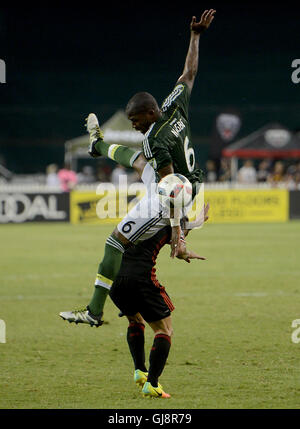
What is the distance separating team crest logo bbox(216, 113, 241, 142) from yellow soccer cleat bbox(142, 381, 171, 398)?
30200mm

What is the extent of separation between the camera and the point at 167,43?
121 ft

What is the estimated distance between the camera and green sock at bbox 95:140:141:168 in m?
6.36

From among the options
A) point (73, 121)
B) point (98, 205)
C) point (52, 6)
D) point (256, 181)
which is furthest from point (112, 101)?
point (98, 205)

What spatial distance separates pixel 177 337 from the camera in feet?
28.7

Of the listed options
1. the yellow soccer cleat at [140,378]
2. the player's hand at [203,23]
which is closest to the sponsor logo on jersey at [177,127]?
the player's hand at [203,23]

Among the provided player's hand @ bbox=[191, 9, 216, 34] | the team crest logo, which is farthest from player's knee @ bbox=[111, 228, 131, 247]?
the team crest logo

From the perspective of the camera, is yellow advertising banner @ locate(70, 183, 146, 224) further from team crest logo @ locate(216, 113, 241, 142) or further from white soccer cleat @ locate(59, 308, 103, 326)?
white soccer cleat @ locate(59, 308, 103, 326)

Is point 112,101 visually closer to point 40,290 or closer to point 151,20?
point 151,20

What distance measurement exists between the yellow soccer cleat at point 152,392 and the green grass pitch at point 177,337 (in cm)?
6

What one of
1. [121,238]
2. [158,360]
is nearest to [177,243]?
[121,238]

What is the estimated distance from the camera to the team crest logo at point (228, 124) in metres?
35.8

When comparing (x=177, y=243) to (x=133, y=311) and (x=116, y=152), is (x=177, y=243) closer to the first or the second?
(x=133, y=311)

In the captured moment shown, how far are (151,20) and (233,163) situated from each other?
8393mm

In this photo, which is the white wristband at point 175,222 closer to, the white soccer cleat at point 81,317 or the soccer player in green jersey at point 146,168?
the soccer player in green jersey at point 146,168
